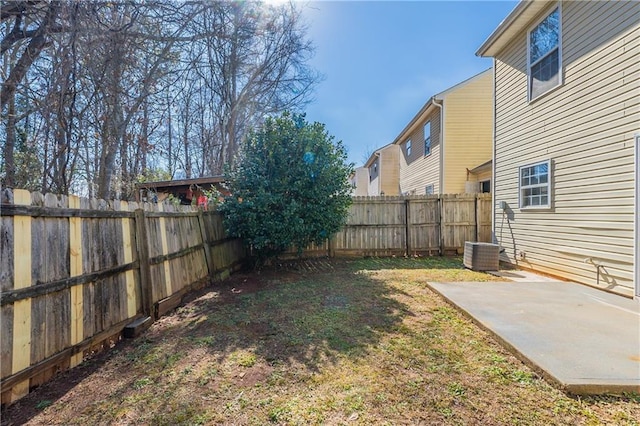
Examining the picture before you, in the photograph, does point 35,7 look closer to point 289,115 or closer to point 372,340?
point 289,115

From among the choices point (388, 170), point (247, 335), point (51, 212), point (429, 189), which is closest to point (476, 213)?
point (429, 189)

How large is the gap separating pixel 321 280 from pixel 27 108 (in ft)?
18.3

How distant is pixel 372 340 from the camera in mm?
3145

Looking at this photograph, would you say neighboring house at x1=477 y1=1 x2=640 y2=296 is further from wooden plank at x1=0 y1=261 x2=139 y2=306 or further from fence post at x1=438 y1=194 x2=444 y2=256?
wooden plank at x1=0 y1=261 x2=139 y2=306

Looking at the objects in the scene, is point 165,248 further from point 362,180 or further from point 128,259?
point 362,180

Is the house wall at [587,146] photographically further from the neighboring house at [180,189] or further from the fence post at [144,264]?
the neighboring house at [180,189]

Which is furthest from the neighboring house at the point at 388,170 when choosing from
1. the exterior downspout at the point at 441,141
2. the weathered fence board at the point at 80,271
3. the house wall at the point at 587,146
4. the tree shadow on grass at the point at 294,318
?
the weathered fence board at the point at 80,271

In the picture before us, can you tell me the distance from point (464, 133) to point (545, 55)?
189 inches

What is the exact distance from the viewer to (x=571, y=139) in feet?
17.3

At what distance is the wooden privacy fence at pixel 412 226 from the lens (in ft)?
28.1

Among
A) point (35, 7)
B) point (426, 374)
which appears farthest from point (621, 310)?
point (35, 7)

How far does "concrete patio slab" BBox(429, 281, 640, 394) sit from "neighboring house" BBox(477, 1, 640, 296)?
2.60ft

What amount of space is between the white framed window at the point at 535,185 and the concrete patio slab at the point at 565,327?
1810 millimetres

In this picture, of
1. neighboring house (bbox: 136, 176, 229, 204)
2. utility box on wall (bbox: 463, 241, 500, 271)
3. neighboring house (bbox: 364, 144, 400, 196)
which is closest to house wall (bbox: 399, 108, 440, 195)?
neighboring house (bbox: 364, 144, 400, 196)
